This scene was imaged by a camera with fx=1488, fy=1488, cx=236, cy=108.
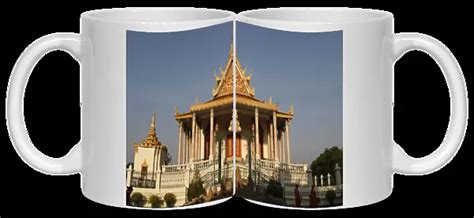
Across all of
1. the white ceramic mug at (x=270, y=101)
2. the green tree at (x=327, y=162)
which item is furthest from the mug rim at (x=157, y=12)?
the green tree at (x=327, y=162)

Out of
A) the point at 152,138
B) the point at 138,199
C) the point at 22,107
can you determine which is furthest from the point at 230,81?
the point at 22,107

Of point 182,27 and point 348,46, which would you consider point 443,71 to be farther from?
point 182,27

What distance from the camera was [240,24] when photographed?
3084 mm

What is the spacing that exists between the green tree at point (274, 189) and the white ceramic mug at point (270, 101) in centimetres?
4

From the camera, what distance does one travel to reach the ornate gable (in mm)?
3078

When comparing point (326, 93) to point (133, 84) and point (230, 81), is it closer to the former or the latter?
point (230, 81)

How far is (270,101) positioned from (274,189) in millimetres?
183

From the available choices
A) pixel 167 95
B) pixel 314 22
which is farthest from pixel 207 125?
pixel 314 22

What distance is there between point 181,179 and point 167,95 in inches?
7.1

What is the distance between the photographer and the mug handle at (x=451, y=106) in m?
3.10

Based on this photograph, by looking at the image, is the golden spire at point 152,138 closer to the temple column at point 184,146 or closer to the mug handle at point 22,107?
the temple column at point 184,146

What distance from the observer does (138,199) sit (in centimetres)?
307

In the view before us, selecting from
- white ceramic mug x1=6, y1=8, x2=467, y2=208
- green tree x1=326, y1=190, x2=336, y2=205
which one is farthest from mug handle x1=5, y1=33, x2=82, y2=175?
green tree x1=326, y1=190, x2=336, y2=205

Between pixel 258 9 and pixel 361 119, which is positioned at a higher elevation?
pixel 258 9
